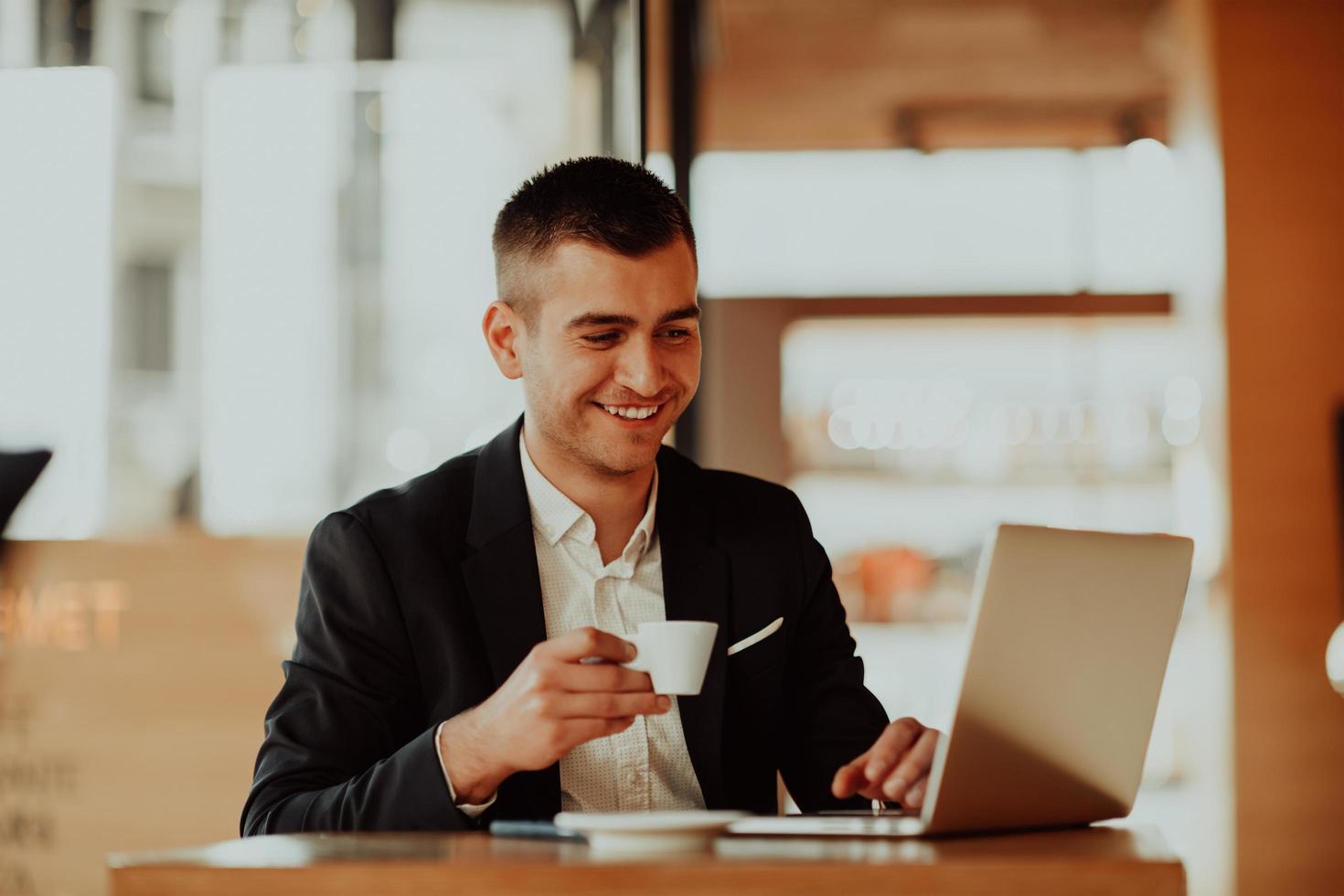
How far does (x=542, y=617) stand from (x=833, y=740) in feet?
1.34

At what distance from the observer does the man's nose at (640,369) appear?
1728 mm

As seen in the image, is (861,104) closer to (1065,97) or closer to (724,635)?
(1065,97)

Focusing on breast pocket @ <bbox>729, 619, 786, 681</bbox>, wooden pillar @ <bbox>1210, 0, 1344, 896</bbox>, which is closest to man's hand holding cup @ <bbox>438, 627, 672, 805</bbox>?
breast pocket @ <bbox>729, 619, 786, 681</bbox>

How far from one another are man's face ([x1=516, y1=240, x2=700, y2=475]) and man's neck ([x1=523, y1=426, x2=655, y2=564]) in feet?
0.09

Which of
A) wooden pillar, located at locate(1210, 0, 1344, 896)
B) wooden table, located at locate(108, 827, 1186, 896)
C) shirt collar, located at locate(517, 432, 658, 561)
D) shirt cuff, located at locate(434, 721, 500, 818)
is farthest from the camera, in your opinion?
wooden pillar, located at locate(1210, 0, 1344, 896)

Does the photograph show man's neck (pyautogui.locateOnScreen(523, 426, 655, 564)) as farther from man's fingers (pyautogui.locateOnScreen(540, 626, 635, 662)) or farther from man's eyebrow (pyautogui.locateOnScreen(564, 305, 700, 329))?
man's fingers (pyautogui.locateOnScreen(540, 626, 635, 662))

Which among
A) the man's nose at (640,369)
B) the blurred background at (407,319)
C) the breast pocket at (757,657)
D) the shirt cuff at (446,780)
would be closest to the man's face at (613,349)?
the man's nose at (640,369)

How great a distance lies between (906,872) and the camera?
3.24 feet

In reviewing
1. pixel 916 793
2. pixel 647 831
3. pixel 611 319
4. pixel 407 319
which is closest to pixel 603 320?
pixel 611 319

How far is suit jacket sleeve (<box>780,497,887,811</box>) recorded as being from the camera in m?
1.81

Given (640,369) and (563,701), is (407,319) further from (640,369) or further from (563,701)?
(563,701)

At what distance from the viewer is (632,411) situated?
177 cm

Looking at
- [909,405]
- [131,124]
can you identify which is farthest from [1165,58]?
[131,124]

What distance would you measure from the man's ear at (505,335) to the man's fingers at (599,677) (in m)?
0.74
